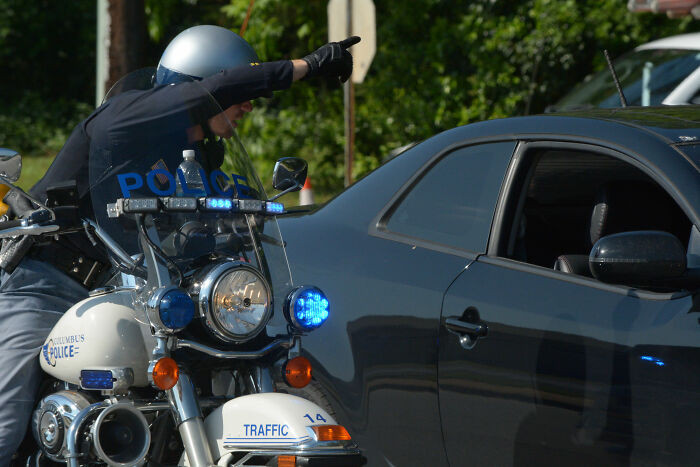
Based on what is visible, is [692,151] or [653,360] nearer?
[653,360]

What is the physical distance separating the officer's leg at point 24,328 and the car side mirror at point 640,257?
154cm

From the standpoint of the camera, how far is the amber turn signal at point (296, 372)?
3156 mm

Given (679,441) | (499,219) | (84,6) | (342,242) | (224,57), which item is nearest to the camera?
(679,441)

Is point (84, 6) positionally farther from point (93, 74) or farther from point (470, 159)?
point (470, 159)

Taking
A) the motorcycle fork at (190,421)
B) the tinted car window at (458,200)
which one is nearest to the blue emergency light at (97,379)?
the motorcycle fork at (190,421)

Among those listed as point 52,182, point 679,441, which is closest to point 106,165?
point 52,182

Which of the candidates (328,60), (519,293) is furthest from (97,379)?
(519,293)

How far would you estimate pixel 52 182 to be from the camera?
138 inches

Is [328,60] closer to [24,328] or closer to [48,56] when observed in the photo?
[24,328]

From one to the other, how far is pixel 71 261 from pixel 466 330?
1.22 m

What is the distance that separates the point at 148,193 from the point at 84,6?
24028 millimetres

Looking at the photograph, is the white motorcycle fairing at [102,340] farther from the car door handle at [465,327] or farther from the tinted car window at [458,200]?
the tinted car window at [458,200]

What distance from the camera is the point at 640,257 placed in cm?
317

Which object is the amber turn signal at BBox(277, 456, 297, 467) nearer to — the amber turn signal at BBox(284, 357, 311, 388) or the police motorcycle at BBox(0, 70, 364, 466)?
the police motorcycle at BBox(0, 70, 364, 466)
